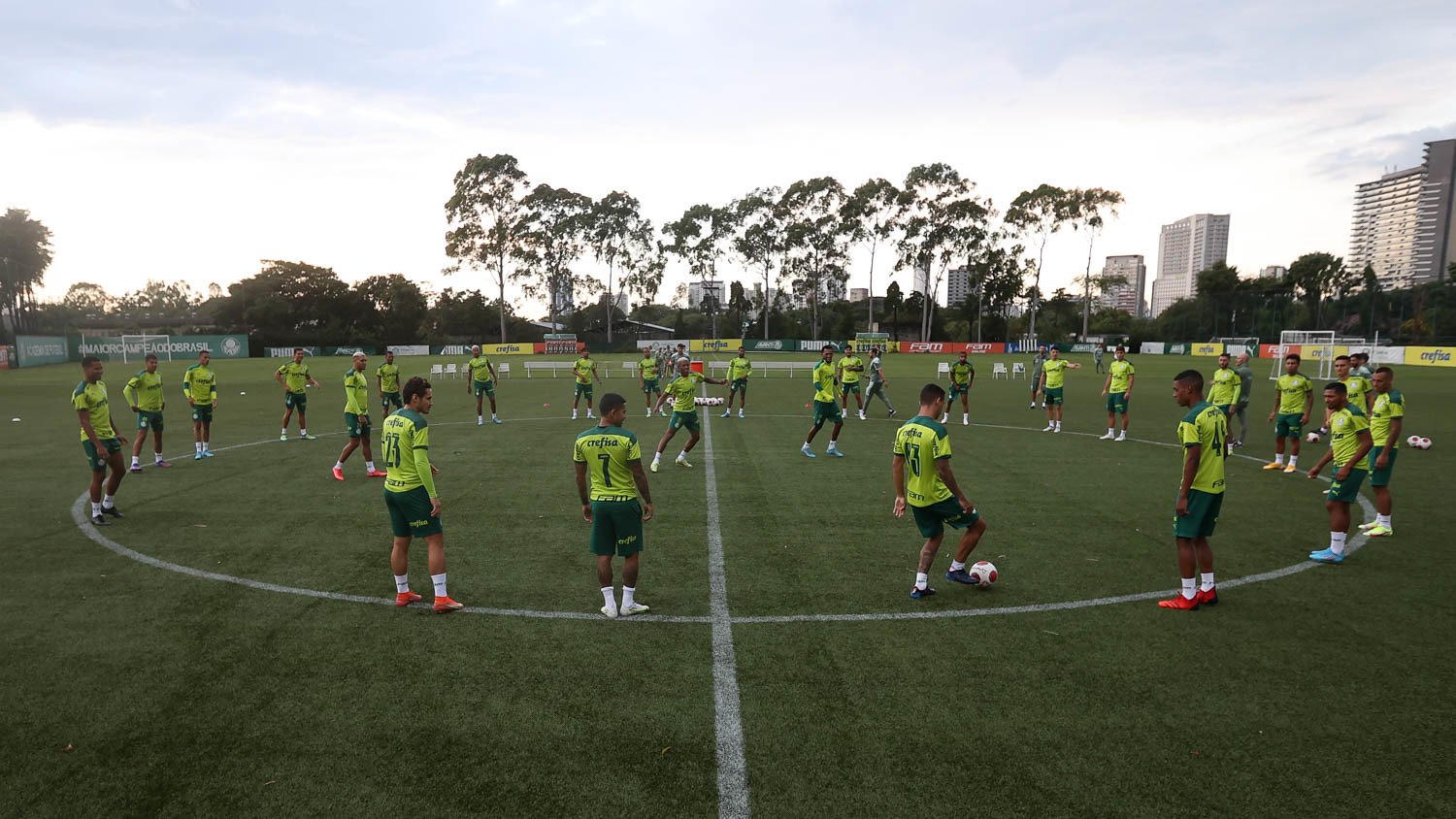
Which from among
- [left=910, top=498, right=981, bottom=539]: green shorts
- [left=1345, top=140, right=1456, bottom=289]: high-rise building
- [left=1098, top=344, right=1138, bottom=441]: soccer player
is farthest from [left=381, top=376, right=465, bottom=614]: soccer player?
[left=1345, top=140, right=1456, bottom=289]: high-rise building

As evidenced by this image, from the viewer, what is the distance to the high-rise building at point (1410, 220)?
139000 millimetres

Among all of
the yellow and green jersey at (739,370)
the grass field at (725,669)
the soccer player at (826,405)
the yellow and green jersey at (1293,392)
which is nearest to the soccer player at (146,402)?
the grass field at (725,669)

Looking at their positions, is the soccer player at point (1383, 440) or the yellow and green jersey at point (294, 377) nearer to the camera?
the soccer player at point (1383, 440)

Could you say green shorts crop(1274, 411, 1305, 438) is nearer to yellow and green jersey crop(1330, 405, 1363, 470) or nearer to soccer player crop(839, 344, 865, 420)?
yellow and green jersey crop(1330, 405, 1363, 470)

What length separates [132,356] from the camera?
59.0 metres

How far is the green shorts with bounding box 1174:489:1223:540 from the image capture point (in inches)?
251

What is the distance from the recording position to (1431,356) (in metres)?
46.8

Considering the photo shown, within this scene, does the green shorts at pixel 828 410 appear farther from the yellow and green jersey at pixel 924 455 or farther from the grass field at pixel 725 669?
the yellow and green jersey at pixel 924 455

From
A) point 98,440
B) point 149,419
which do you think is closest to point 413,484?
point 98,440

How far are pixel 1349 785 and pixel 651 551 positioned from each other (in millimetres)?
6152

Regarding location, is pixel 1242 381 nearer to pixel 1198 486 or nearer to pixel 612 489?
pixel 1198 486

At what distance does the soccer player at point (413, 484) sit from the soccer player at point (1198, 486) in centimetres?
665

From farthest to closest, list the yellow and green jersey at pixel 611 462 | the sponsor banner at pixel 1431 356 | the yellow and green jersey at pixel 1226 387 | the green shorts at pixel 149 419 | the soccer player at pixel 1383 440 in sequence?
1. the sponsor banner at pixel 1431 356
2. the yellow and green jersey at pixel 1226 387
3. the green shorts at pixel 149 419
4. the soccer player at pixel 1383 440
5. the yellow and green jersey at pixel 611 462

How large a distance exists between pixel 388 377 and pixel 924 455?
14.7 m
